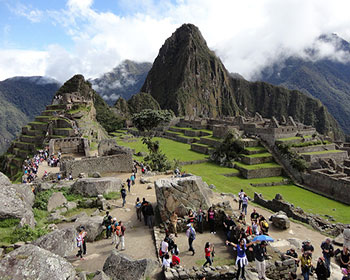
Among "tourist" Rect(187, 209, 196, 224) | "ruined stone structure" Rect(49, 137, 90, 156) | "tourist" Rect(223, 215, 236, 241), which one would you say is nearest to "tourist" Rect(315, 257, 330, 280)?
"tourist" Rect(223, 215, 236, 241)

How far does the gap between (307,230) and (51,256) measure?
1330cm

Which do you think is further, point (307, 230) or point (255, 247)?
point (307, 230)

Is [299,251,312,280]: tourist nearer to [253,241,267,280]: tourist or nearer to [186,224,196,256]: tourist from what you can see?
[253,241,267,280]: tourist

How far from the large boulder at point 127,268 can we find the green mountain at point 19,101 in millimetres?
90868

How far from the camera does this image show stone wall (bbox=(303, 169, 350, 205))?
28156mm

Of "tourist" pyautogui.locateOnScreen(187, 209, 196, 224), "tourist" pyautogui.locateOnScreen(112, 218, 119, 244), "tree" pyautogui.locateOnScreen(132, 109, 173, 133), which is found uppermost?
"tree" pyautogui.locateOnScreen(132, 109, 173, 133)

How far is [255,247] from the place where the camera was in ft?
26.5

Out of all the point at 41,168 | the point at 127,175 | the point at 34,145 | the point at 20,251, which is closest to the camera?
the point at 20,251

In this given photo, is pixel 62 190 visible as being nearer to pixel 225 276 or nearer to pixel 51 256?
pixel 51 256

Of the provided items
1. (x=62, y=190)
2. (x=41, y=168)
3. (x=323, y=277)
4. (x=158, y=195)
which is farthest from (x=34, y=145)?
(x=323, y=277)

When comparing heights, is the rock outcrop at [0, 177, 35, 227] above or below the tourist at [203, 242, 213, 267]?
above

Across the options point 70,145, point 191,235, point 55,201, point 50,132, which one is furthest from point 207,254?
point 50,132

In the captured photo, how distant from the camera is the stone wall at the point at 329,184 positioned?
1109 inches

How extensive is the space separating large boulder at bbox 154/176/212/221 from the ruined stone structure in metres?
22.4
